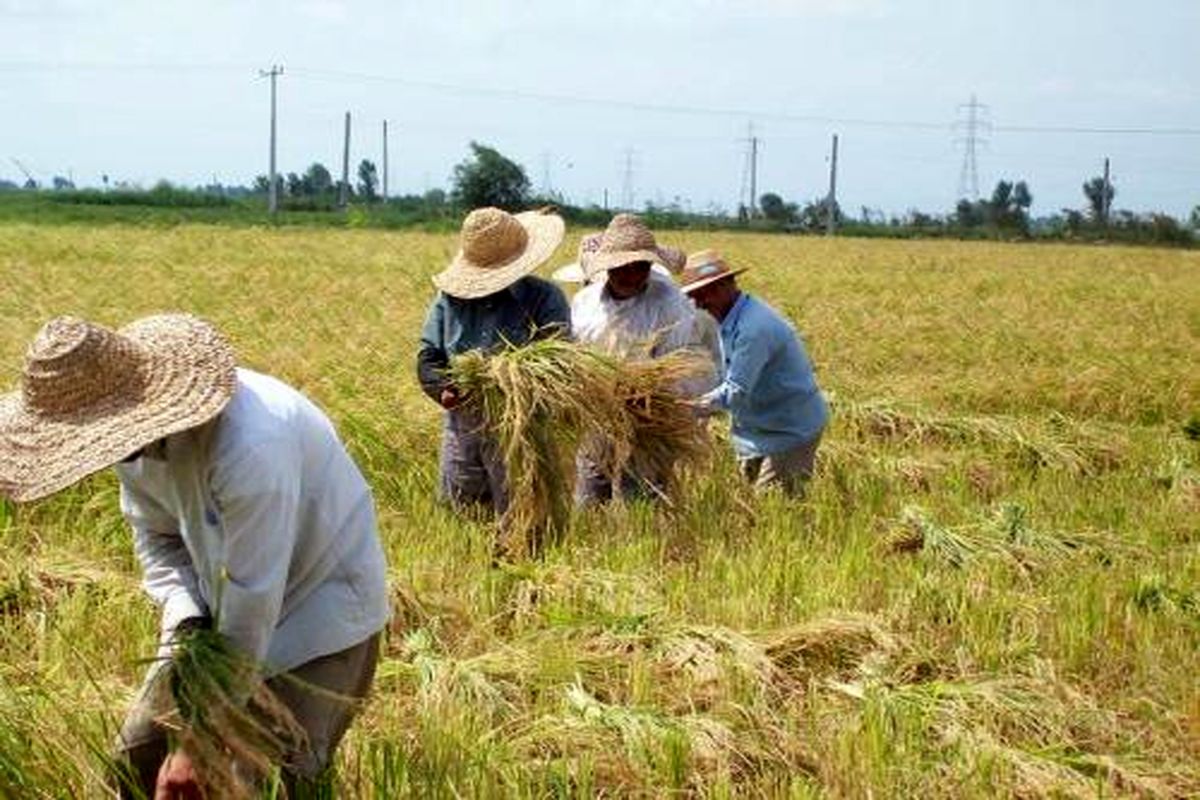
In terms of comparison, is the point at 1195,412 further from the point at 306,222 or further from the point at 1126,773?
the point at 306,222

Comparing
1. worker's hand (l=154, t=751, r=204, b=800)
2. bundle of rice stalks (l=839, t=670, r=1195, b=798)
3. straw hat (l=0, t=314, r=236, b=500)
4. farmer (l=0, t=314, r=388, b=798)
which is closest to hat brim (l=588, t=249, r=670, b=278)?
bundle of rice stalks (l=839, t=670, r=1195, b=798)

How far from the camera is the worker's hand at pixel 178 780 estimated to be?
2.47 metres

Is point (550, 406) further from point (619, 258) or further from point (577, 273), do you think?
point (577, 273)

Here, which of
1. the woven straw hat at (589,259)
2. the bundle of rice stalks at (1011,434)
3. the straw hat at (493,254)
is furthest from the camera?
the bundle of rice stalks at (1011,434)

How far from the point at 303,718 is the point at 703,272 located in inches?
130

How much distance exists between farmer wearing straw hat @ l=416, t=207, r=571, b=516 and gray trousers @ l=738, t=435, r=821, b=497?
1264 mm

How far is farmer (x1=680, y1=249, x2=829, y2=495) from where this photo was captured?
5.81 metres

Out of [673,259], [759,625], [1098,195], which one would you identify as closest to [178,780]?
[759,625]

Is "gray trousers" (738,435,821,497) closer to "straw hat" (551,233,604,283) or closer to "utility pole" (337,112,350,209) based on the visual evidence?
"straw hat" (551,233,604,283)

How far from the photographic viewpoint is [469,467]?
550 cm

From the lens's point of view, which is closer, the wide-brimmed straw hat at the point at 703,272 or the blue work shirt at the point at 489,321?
the blue work shirt at the point at 489,321

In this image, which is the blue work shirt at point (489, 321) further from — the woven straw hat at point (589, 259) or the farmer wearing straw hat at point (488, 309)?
the woven straw hat at point (589, 259)

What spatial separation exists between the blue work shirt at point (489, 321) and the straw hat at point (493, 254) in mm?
87

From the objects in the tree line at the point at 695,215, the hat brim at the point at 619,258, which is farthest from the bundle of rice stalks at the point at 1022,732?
the tree line at the point at 695,215
